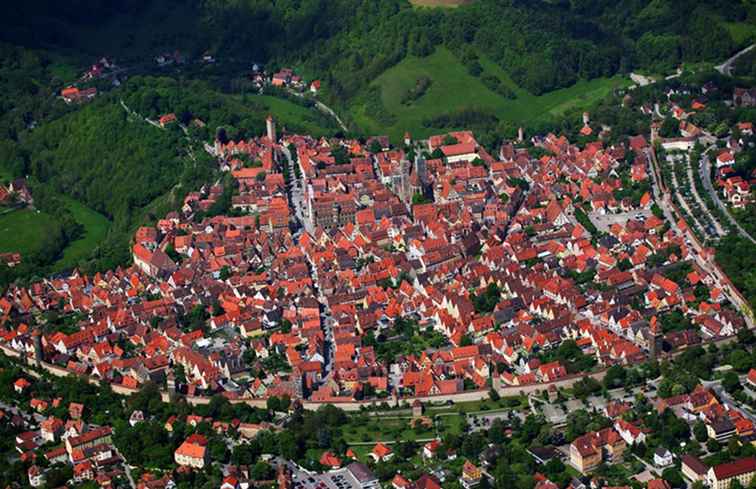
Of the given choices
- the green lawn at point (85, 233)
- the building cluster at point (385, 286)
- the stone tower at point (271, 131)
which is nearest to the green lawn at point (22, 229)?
the green lawn at point (85, 233)

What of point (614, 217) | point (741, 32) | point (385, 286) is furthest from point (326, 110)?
point (385, 286)

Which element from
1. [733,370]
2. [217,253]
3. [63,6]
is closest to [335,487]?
[733,370]

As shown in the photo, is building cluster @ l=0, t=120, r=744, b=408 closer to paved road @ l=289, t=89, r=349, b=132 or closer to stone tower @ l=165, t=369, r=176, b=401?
stone tower @ l=165, t=369, r=176, b=401

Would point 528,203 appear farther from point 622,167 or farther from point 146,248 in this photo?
point 146,248

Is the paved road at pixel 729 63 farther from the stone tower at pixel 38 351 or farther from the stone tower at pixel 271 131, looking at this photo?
the stone tower at pixel 38 351

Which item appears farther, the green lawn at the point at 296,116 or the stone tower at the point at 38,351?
the green lawn at the point at 296,116

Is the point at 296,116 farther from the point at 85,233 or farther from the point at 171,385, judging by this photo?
the point at 171,385
